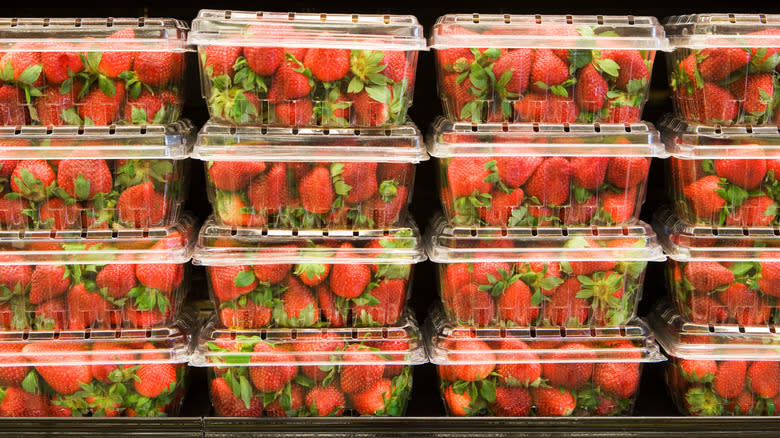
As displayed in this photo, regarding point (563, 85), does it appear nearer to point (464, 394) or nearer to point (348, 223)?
point (348, 223)

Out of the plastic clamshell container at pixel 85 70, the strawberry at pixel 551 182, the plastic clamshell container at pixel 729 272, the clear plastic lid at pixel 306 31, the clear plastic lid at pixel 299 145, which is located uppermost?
the clear plastic lid at pixel 306 31

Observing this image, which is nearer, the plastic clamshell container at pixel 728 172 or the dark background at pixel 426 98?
the plastic clamshell container at pixel 728 172

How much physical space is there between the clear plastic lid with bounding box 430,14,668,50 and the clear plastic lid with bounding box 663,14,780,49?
57 millimetres

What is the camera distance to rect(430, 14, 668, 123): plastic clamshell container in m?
1.63

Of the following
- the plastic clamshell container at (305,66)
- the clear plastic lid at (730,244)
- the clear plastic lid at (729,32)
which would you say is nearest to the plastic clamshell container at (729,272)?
the clear plastic lid at (730,244)

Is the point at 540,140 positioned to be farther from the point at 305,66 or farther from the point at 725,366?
the point at 725,366

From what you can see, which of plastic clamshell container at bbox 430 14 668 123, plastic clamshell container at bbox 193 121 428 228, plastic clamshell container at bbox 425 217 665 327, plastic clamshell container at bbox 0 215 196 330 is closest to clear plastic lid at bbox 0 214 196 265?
plastic clamshell container at bbox 0 215 196 330

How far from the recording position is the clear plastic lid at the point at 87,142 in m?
1.62

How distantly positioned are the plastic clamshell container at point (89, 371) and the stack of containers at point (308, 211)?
4.3 inches

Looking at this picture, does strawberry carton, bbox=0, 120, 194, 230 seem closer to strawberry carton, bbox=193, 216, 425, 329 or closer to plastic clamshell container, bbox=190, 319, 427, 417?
strawberry carton, bbox=193, 216, 425, 329

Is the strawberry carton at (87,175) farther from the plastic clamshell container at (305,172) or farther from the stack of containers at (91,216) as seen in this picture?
the plastic clamshell container at (305,172)

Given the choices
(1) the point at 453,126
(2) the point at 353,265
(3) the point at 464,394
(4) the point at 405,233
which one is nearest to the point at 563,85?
(1) the point at 453,126

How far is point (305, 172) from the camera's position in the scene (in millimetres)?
1648

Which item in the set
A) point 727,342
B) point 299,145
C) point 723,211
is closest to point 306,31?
point 299,145
